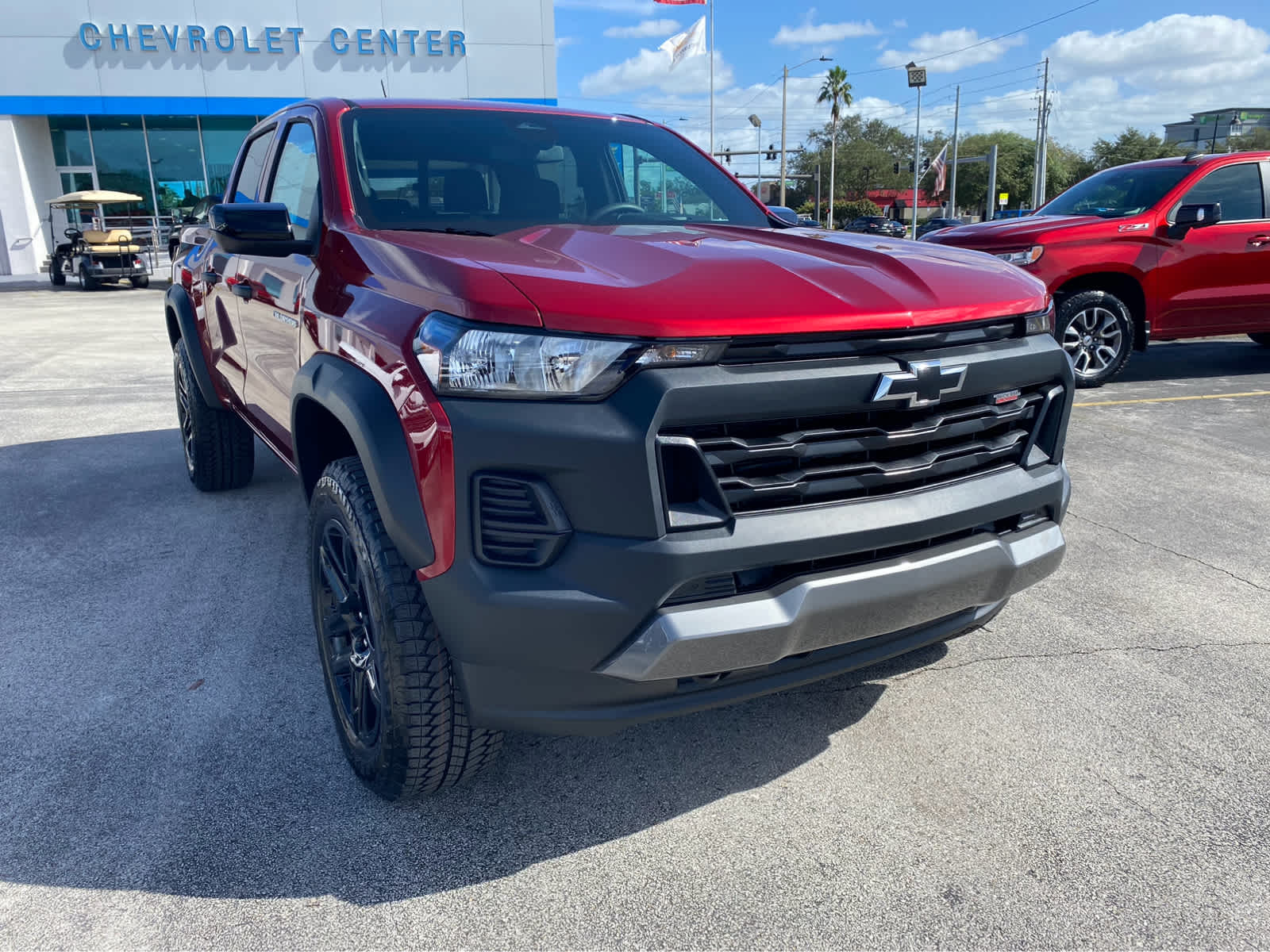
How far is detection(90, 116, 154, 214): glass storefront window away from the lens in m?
28.8

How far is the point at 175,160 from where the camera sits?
29.1 metres

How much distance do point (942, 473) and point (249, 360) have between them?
102 inches

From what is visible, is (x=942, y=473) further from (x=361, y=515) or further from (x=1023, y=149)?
(x=1023, y=149)

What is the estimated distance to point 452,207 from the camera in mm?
2951

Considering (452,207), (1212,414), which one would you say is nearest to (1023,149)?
(1212,414)

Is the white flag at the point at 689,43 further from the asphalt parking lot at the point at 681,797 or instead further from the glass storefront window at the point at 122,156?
the asphalt parking lot at the point at 681,797

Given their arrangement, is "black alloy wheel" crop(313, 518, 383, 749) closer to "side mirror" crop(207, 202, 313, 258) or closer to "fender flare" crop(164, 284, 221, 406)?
"side mirror" crop(207, 202, 313, 258)

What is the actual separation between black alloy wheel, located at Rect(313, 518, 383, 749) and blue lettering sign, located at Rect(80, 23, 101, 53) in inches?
1191

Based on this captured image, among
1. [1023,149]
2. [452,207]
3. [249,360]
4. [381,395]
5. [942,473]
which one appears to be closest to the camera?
[381,395]

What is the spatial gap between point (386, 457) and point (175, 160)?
31.6m

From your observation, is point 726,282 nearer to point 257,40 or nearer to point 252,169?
point 252,169

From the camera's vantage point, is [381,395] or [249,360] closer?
[381,395]

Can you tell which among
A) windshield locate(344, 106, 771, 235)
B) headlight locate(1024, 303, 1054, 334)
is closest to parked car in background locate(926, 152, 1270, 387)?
windshield locate(344, 106, 771, 235)

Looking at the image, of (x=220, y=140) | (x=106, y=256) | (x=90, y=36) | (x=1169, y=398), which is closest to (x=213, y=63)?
(x=220, y=140)
